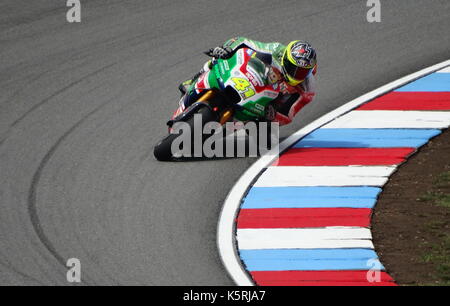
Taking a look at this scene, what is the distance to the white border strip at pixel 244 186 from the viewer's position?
8773mm

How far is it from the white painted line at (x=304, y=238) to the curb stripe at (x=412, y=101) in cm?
346

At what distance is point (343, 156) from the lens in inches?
443

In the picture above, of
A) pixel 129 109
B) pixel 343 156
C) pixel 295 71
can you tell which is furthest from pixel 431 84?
pixel 129 109

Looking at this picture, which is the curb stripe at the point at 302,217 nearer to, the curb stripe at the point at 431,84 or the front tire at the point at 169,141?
the front tire at the point at 169,141

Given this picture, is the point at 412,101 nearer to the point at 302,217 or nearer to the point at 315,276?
the point at 302,217

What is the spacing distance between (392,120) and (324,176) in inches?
77.0

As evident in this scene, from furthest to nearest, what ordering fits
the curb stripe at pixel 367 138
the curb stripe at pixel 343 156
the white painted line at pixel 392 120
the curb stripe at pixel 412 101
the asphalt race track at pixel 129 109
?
1. the curb stripe at pixel 412 101
2. the white painted line at pixel 392 120
3. the curb stripe at pixel 367 138
4. the curb stripe at pixel 343 156
5. the asphalt race track at pixel 129 109

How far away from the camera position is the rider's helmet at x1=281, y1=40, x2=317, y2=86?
10.7 meters

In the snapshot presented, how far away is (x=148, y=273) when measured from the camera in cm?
853

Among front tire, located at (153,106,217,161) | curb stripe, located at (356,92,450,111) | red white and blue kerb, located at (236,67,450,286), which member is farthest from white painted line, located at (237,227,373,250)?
curb stripe, located at (356,92,450,111)

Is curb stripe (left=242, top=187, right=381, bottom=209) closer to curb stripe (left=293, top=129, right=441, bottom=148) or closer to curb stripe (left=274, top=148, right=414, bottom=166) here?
curb stripe (left=274, top=148, right=414, bottom=166)

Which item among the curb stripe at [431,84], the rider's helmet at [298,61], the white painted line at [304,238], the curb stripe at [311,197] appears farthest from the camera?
the curb stripe at [431,84]

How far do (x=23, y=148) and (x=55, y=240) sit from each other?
2.38 meters

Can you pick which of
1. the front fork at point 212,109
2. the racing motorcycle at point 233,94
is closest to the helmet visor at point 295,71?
the racing motorcycle at point 233,94
